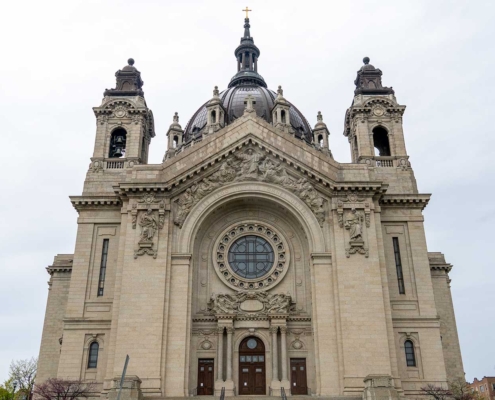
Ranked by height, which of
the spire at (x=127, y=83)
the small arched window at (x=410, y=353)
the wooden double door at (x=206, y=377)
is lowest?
the wooden double door at (x=206, y=377)

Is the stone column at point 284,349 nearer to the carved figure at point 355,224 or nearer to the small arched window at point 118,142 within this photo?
the carved figure at point 355,224

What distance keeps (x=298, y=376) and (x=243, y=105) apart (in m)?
32.4

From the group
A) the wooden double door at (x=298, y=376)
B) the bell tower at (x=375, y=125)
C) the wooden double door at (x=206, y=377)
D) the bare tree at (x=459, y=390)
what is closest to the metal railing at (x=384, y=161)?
the bell tower at (x=375, y=125)

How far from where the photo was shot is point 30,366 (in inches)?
2115

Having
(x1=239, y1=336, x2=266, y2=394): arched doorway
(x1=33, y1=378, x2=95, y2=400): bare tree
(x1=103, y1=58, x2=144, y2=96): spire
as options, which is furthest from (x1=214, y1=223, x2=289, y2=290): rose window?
(x1=103, y1=58, x2=144, y2=96): spire

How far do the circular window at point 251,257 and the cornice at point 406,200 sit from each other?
7.75 metres

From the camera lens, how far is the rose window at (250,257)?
30.4 metres

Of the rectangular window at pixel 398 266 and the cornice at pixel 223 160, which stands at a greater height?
the cornice at pixel 223 160

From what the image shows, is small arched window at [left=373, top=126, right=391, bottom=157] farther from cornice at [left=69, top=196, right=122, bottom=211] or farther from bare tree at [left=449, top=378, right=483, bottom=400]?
cornice at [left=69, top=196, right=122, bottom=211]

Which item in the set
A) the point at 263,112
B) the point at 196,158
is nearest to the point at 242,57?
the point at 263,112

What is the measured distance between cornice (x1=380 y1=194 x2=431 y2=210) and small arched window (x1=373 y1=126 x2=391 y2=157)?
16.5 feet

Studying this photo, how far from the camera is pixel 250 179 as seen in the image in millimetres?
31312

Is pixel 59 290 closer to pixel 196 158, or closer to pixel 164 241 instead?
pixel 164 241

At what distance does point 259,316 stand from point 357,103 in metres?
16.6
